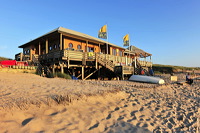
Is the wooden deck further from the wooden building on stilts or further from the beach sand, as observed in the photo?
the beach sand

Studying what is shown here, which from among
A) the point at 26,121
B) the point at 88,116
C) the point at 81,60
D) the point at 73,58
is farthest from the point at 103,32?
the point at 26,121

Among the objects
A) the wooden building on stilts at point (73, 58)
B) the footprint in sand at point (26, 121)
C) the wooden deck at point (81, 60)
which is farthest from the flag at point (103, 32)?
the footprint in sand at point (26, 121)

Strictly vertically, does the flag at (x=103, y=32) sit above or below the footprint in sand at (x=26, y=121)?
above

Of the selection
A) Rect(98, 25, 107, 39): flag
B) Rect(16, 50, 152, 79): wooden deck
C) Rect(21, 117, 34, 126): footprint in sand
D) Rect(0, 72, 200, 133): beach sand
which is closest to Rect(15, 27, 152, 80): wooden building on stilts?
Rect(16, 50, 152, 79): wooden deck

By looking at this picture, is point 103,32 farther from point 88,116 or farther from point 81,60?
point 88,116

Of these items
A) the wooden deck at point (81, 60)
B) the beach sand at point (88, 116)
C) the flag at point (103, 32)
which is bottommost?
the beach sand at point (88, 116)

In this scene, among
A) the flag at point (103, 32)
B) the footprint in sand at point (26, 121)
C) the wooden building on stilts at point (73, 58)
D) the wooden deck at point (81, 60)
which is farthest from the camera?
the flag at point (103, 32)

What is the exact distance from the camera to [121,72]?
1622 centimetres

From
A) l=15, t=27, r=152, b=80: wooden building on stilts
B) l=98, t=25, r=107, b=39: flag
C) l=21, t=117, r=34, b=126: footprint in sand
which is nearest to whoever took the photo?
l=21, t=117, r=34, b=126: footprint in sand

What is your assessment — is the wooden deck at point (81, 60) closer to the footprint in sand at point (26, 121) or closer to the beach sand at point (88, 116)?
the beach sand at point (88, 116)

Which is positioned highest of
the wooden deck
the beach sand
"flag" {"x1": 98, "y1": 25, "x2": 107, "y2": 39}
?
"flag" {"x1": 98, "y1": 25, "x2": 107, "y2": 39}

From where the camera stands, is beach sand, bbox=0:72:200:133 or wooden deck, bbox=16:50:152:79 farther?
wooden deck, bbox=16:50:152:79

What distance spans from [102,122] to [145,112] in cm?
203

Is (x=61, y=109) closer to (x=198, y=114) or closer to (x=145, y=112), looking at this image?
(x=145, y=112)
